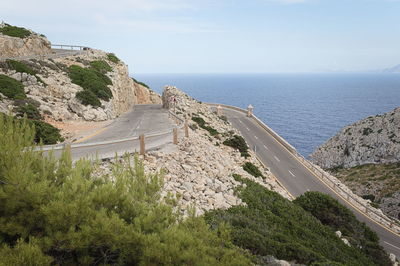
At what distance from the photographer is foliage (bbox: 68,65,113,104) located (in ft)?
107

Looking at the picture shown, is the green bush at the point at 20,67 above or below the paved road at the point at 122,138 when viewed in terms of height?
above

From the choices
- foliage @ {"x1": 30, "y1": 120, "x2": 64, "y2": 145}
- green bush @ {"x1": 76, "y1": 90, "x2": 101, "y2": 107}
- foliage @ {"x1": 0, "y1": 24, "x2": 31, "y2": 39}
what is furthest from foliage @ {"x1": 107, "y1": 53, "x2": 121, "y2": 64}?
foliage @ {"x1": 30, "y1": 120, "x2": 64, "y2": 145}

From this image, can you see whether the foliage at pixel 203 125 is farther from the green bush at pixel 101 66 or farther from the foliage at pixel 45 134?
the foliage at pixel 45 134

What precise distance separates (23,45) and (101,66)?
9.37 meters

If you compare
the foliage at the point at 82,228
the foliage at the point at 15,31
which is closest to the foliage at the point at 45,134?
the foliage at the point at 82,228

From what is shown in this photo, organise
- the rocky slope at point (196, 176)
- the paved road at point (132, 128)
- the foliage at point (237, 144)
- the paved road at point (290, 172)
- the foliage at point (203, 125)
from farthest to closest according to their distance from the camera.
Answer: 1. the foliage at point (203, 125)
2. the foliage at point (237, 144)
3. the paved road at point (290, 172)
4. the paved road at point (132, 128)
5. the rocky slope at point (196, 176)

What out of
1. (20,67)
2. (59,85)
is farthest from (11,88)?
(59,85)

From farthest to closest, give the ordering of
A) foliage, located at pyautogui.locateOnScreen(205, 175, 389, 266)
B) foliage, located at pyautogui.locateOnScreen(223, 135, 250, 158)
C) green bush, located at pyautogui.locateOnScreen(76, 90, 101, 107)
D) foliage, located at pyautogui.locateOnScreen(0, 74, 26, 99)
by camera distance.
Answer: green bush, located at pyautogui.locateOnScreen(76, 90, 101, 107) → foliage, located at pyautogui.locateOnScreen(223, 135, 250, 158) → foliage, located at pyautogui.locateOnScreen(0, 74, 26, 99) → foliage, located at pyautogui.locateOnScreen(205, 175, 389, 266)

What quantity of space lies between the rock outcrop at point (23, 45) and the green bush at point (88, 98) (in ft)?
37.6

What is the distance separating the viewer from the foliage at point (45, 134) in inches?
747

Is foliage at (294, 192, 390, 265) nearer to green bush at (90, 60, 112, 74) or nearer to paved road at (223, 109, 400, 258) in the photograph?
paved road at (223, 109, 400, 258)

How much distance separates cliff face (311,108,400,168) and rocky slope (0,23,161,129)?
1443 inches

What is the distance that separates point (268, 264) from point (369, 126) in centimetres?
5417

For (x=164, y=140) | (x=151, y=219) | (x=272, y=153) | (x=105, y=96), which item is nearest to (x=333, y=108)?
(x=272, y=153)
